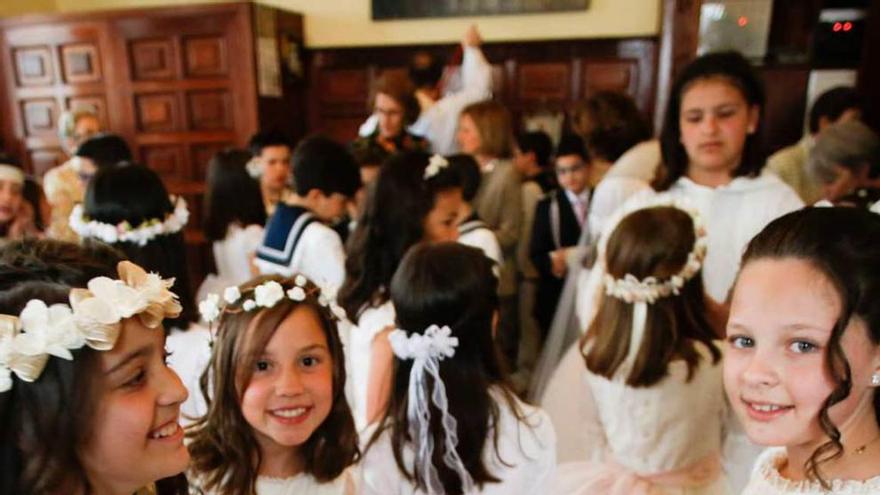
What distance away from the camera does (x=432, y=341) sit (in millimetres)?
1263

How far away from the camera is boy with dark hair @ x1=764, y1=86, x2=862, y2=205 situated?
2.96 m

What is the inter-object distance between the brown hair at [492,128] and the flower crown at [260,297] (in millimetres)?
1821

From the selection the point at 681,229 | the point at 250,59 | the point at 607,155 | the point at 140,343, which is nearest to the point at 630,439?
the point at 681,229

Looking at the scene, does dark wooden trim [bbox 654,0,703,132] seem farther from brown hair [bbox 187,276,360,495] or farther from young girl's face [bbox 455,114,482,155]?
brown hair [bbox 187,276,360,495]

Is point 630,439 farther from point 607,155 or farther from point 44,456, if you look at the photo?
point 607,155

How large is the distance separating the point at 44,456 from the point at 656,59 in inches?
162

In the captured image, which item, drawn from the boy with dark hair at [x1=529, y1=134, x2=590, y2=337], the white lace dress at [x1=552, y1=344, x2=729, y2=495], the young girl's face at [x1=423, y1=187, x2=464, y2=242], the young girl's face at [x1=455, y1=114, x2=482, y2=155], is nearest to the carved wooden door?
the young girl's face at [x1=455, y1=114, x2=482, y2=155]

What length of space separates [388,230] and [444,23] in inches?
116

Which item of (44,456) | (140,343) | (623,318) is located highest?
(140,343)

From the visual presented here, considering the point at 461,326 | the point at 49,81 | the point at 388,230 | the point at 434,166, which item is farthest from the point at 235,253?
the point at 49,81

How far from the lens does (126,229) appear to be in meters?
1.83

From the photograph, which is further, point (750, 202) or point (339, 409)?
point (750, 202)

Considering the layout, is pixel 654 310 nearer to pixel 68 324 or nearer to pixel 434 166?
pixel 434 166

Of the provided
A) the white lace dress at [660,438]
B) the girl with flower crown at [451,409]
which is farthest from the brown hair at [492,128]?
the girl with flower crown at [451,409]
